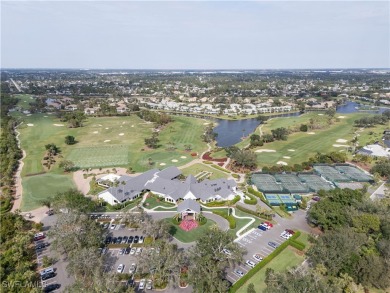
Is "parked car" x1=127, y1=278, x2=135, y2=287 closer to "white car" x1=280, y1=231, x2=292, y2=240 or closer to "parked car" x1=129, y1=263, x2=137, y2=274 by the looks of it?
"parked car" x1=129, y1=263, x2=137, y2=274

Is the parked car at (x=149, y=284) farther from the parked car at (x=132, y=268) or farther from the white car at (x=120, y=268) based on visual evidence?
the white car at (x=120, y=268)

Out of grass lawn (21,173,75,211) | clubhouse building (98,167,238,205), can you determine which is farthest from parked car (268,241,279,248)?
grass lawn (21,173,75,211)

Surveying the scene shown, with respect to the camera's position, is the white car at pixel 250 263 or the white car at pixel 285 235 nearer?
the white car at pixel 250 263

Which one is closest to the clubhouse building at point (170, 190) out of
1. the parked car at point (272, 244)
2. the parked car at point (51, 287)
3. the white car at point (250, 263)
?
the parked car at point (272, 244)

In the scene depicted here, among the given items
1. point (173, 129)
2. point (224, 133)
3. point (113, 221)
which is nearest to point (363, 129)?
point (224, 133)

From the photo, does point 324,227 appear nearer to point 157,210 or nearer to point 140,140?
point 157,210

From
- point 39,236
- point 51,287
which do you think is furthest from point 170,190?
point 51,287

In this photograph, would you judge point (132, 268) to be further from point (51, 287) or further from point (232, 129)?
point (232, 129)
